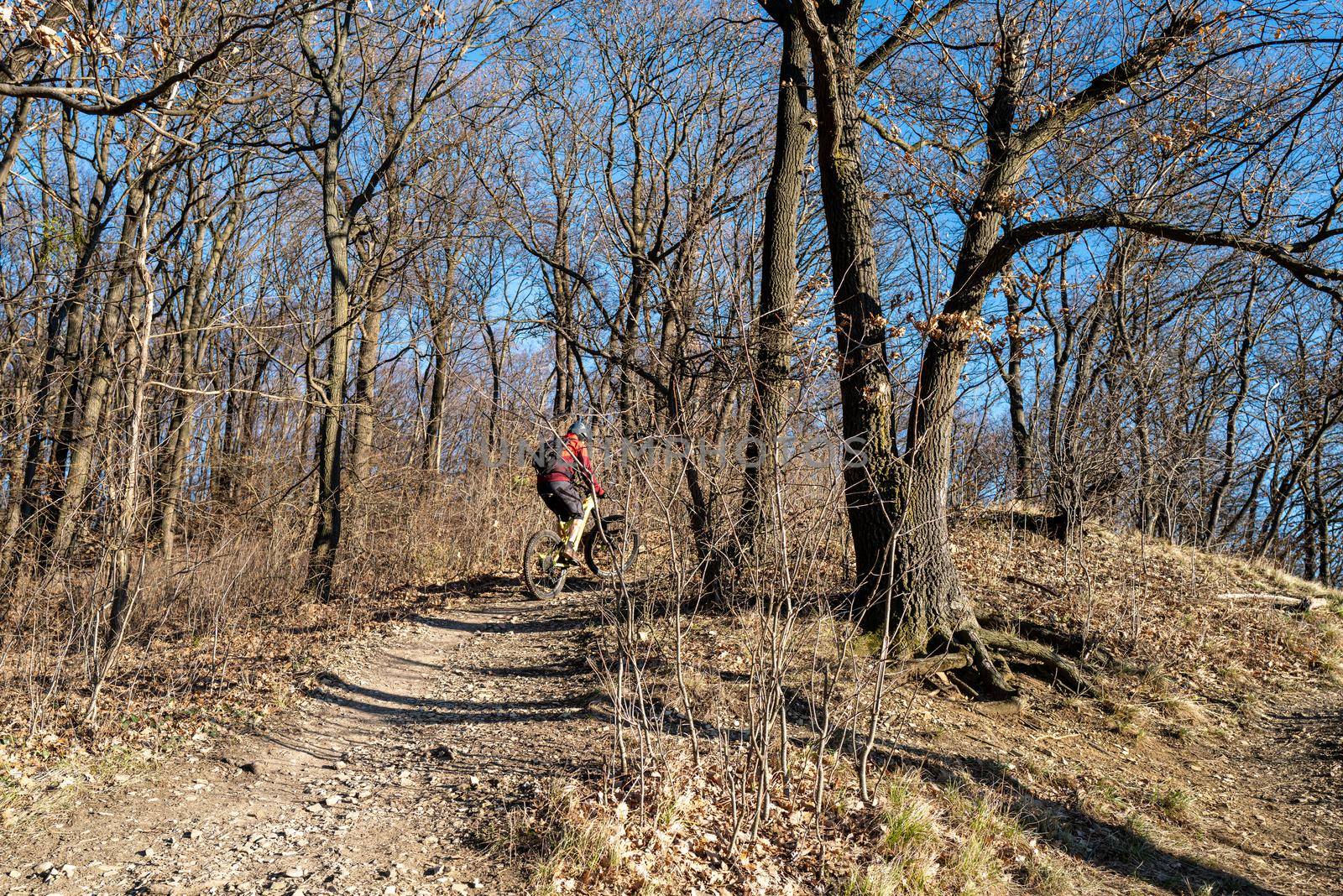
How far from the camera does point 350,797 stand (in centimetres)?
473

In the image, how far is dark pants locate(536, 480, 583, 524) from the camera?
32.3 feet

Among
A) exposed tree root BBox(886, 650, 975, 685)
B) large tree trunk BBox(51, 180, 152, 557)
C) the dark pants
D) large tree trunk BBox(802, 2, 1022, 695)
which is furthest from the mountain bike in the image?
large tree trunk BBox(51, 180, 152, 557)

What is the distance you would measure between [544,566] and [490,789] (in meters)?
5.25

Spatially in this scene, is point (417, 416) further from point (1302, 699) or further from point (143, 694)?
point (1302, 699)

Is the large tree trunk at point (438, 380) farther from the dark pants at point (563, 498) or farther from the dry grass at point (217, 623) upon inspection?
the dark pants at point (563, 498)

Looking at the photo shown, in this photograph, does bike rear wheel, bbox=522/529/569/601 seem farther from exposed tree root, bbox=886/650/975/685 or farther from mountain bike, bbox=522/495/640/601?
exposed tree root, bbox=886/650/975/685

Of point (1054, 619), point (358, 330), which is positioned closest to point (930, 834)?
point (1054, 619)

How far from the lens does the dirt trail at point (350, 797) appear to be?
3801mm

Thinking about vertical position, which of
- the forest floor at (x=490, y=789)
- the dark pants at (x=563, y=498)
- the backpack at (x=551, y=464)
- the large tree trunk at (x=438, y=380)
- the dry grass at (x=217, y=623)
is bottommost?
the forest floor at (x=490, y=789)

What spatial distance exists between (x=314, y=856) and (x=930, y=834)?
3229mm

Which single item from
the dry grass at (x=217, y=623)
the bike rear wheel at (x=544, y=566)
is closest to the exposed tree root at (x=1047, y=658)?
the bike rear wheel at (x=544, y=566)

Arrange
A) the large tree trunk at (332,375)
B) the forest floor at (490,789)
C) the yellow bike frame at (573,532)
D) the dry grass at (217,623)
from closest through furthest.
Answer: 1. the forest floor at (490,789)
2. the dry grass at (217,623)
3. the yellow bike frame at (573,532)
4. the large tree trunk at (332,375)

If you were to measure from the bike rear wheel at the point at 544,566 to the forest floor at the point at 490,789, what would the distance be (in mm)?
1508

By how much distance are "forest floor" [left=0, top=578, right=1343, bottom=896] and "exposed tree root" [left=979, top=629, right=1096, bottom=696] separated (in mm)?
260
